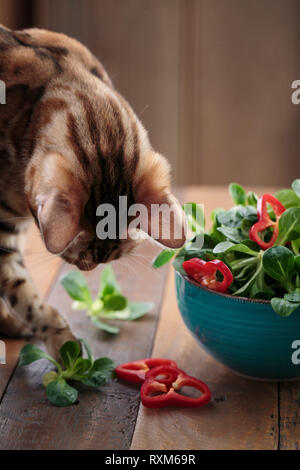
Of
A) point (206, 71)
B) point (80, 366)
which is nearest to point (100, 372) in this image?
point (80, 366)

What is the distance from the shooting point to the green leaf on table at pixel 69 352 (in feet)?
4.56

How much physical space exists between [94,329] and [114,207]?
1.36ft

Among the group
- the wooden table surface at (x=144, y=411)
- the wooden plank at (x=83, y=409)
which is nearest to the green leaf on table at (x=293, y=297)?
the wooden table surface at (x=144, y=411)

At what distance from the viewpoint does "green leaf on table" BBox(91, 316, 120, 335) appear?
5.16ft

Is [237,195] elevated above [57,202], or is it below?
below

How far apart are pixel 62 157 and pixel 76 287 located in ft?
1.53

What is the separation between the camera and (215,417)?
129 cm

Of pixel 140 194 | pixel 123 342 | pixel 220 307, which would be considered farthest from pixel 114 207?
pixel 123 342

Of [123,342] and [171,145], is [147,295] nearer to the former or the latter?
[123,342]

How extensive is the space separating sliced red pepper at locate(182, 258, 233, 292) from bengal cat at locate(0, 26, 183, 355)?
8cm

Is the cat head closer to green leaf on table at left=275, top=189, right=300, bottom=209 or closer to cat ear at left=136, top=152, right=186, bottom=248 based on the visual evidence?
cat ear at left=136, top=152, right=186, bottom=248

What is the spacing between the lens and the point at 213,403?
52.4 inches

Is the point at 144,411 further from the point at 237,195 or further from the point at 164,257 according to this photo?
the point at 237,195

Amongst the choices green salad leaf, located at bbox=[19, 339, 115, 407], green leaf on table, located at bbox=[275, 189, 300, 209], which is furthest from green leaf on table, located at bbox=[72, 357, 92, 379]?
→ green leaf on table, located at bbox=[275, 189, 300, 209]
